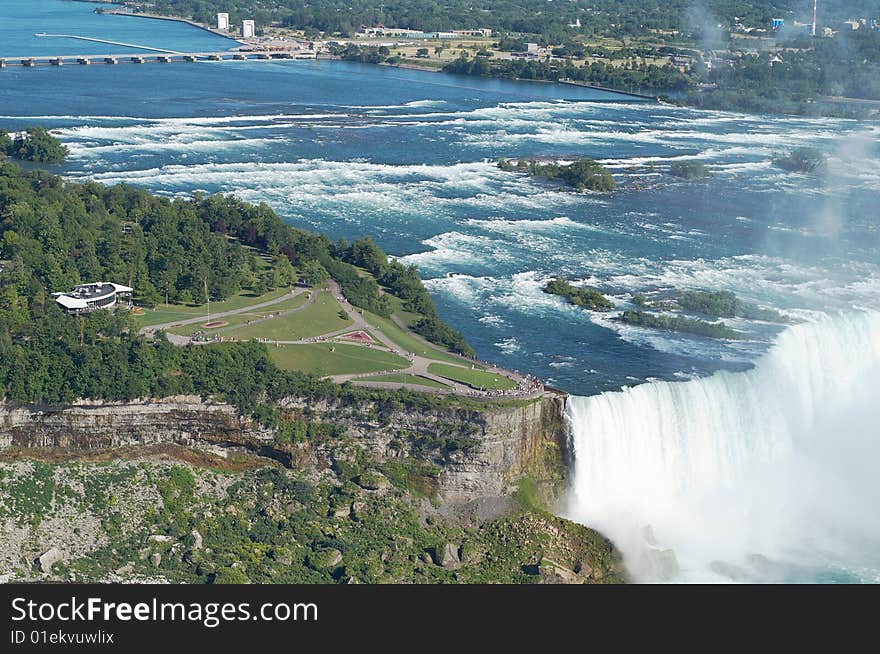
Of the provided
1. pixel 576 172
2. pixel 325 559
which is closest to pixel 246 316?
pixel 325 559

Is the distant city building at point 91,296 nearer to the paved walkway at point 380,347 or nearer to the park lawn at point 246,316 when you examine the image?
the paved walkway at point 380,347

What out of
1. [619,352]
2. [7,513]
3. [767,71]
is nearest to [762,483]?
[619,352]

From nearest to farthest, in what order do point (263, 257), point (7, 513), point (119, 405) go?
point (7, 513), point (119, 405), point (263, 257)

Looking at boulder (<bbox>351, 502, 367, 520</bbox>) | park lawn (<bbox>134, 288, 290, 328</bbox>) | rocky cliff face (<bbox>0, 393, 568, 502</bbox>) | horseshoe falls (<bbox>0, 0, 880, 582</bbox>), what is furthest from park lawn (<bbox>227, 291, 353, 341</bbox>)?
boulder (<bbox>351, 502, 367, 520</bbox>)

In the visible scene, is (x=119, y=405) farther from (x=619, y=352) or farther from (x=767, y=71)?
(x=767, y=71)

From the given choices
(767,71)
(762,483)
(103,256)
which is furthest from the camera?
(767,71)

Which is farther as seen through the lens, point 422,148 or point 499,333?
point 422,148
